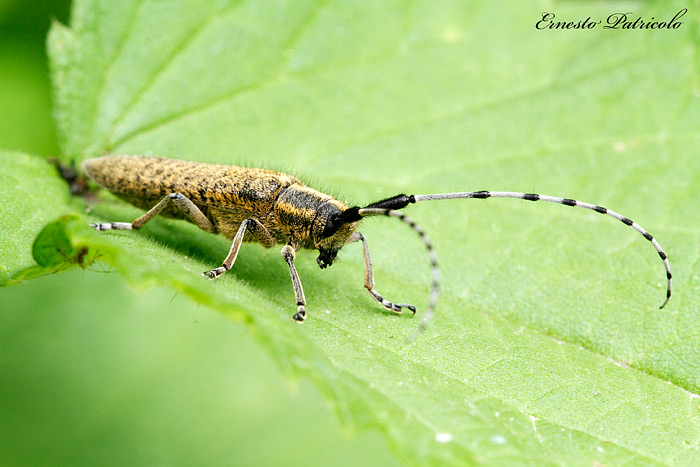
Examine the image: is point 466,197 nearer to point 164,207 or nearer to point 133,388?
point 164,207

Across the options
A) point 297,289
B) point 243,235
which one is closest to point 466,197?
point 297,289

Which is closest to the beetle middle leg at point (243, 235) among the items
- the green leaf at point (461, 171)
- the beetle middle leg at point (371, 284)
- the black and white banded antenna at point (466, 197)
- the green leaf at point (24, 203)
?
the green leaf at point (461, 171)

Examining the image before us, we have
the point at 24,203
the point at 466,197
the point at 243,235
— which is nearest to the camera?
the point at 466,197

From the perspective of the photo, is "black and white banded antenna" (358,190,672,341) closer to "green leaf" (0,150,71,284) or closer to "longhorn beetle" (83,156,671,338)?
"longhorn beetle" (83,156,671,338)

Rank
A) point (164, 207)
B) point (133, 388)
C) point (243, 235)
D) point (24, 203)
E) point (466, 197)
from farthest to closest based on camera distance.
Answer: point (133, 388) < point (164, 207) < point (243, 235) < point (24, 203) < point (466, 197)

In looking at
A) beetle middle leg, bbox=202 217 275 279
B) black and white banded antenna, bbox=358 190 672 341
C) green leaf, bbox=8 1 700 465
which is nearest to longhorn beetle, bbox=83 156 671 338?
beetle middle leg, bbox=202 217 275 279

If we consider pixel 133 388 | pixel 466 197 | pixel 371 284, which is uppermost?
pixel 466 197
